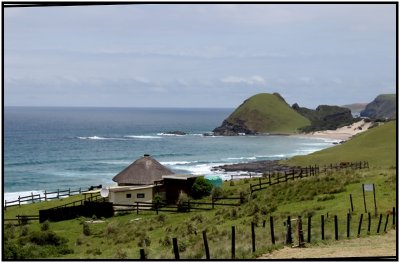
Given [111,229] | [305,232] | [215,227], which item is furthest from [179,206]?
[305,232]

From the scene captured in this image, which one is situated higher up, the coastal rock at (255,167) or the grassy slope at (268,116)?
the grassy slope at (268,116)

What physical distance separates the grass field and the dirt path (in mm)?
390

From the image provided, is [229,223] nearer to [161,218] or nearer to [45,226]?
[161,218]

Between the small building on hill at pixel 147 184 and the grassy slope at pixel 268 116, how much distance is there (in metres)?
122

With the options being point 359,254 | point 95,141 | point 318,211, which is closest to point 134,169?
point 318,211

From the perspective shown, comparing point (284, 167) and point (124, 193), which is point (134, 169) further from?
point (284, 167)

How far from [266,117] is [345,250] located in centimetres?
15224

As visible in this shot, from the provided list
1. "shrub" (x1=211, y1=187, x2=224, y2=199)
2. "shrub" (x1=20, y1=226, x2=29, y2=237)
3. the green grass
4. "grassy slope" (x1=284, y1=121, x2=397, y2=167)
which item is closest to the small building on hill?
"shrub" (x1=211, y1=187, x2=224, y2=199)

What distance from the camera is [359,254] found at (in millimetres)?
10500

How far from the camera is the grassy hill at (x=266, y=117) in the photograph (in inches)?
6102

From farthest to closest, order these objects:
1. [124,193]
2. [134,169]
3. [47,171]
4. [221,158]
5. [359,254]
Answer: [221,158], [47,171], [134,169], [124,193], [359,254]

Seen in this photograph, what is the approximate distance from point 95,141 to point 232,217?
279 feet

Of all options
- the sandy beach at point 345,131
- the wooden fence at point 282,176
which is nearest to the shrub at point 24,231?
the wooden fence at point 282,176

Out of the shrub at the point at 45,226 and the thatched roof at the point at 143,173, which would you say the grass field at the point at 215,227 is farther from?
the thatched roof at the point at 143,173
